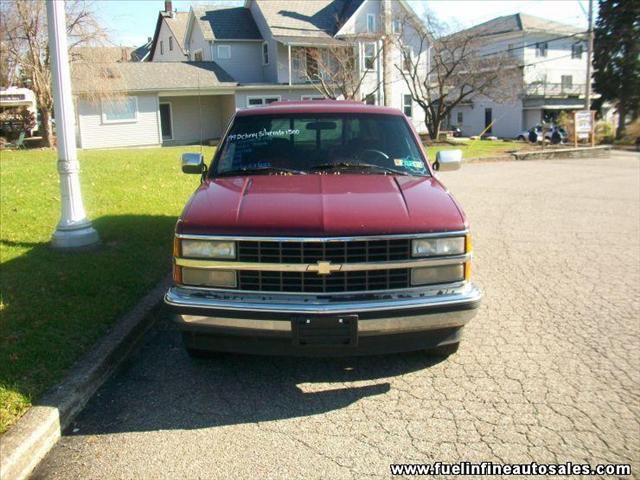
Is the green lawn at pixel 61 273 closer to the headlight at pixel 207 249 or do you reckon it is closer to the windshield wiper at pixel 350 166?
the headlight at pixel 207 249

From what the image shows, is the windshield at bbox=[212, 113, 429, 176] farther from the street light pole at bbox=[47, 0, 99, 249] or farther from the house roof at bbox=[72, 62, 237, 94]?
the house roof at bbox=[72, 62, 237, 94]

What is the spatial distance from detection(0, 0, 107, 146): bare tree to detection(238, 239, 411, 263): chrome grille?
2496cm

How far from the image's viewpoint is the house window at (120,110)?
28359 mm

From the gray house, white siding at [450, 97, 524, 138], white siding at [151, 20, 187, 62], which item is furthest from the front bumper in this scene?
white siding at [450, 97, 524, 138]

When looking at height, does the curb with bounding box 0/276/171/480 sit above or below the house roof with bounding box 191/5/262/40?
below

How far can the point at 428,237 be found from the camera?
3697 millimetres

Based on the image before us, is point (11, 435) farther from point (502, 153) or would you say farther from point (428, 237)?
point (502, 153)

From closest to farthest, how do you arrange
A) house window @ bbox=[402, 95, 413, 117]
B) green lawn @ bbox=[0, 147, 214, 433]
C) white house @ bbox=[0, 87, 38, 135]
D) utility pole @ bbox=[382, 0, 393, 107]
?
1. green lawn @ bbox=[0, 147, 214, 433]
2. white house @ bbox=[0, 87, 38, 135]
3. utility pole @ bbox=[382, 0, 393, 107]
4. house window @ bbox=[402, 95, 413, 117]

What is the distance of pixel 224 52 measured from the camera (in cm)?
3372

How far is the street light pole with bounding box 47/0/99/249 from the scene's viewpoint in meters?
6.87

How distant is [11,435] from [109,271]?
3.10 m

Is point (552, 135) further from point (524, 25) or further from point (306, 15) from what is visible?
point (524, 25)

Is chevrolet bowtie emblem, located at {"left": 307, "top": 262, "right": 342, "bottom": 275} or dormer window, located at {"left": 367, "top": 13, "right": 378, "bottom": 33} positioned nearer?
chevrolet bowtie emblem, located at {"left": 307, "top": 262, "right": 342, "bottom": 275}

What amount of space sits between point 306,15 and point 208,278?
33.3 meters
